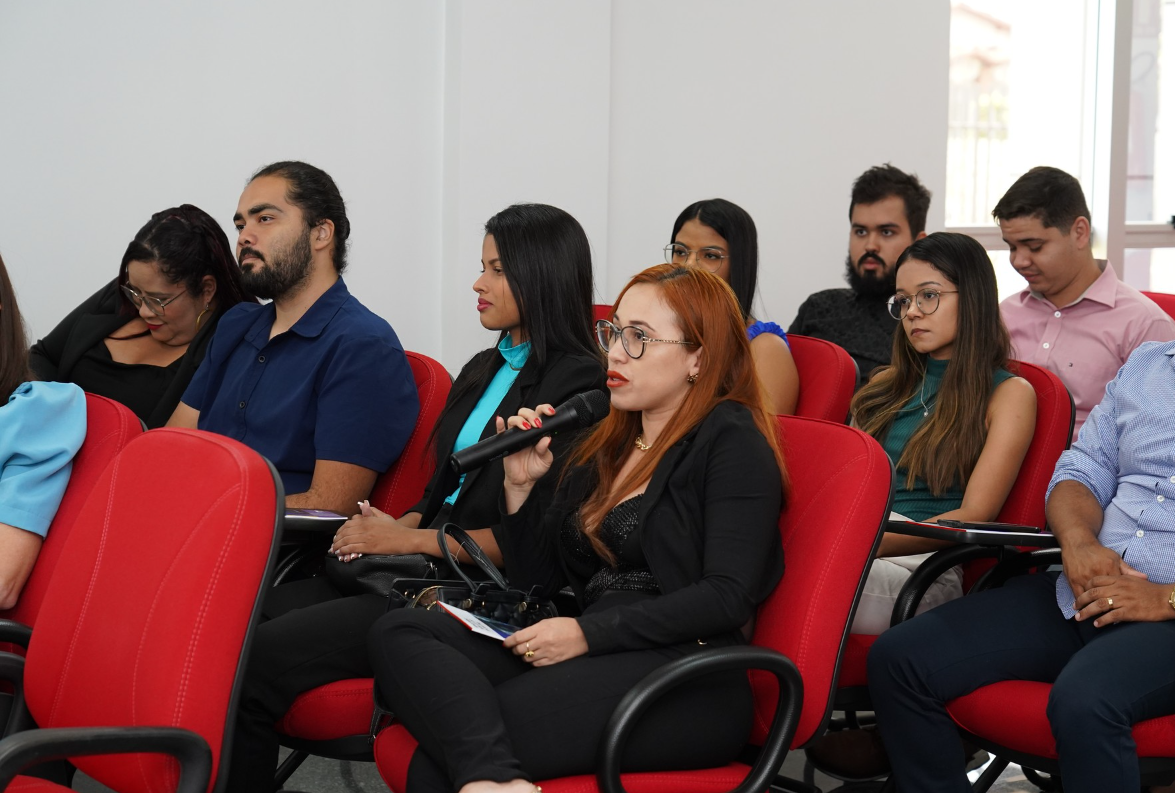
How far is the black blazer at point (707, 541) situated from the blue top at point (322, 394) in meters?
0.75

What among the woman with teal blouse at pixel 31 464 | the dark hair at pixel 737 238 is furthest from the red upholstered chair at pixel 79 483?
the dark hair at pixel 737 238

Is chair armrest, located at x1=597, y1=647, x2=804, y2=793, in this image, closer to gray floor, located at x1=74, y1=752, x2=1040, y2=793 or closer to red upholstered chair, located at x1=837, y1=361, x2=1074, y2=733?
red upholstered chair, located at x1=837, y1=361, x2=1074, y2=733

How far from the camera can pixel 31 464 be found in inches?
77.8

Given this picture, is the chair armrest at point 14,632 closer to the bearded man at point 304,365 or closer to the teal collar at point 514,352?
the bearded man at point 304,365

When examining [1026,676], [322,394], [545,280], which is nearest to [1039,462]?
[1026,676]

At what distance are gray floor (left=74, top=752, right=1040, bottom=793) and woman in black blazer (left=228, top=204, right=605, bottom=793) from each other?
2.29ft

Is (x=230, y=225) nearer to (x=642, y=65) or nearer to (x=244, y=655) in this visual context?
(x=642, y=65)

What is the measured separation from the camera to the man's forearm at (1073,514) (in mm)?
2156

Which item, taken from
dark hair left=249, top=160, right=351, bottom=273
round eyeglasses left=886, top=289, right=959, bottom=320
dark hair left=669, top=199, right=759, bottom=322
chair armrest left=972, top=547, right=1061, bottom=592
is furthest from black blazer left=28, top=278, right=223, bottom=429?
chair armrest left=972, top=547, right=1061, bottom=592

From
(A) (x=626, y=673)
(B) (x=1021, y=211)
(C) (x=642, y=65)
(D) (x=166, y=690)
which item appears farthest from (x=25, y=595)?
(C) (x=642, y=65)

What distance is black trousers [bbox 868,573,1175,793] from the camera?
181 cm

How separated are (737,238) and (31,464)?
217cm

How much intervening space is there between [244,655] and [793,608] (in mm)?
863

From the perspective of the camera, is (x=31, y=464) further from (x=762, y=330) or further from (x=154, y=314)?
(x=762, y=330)
